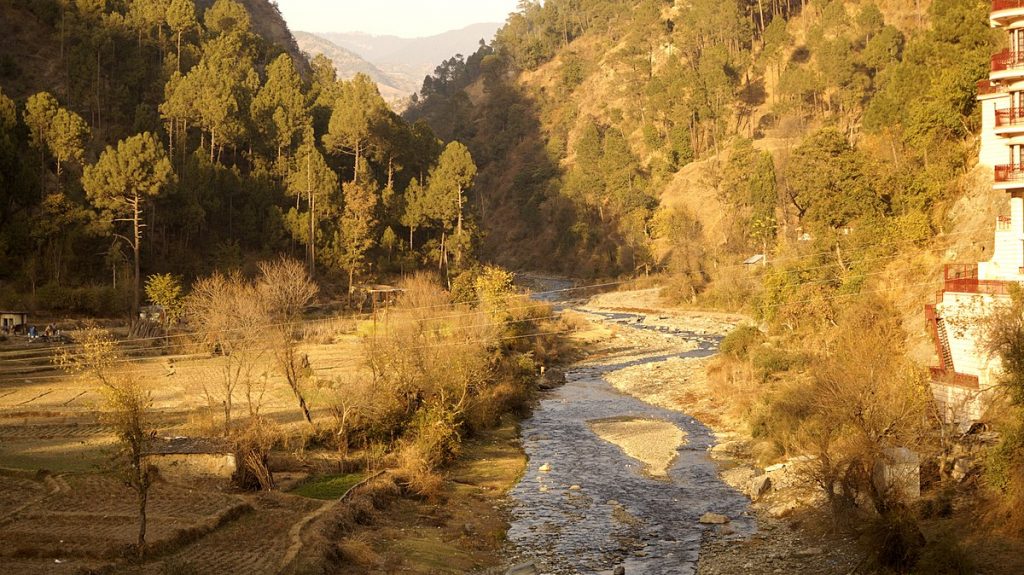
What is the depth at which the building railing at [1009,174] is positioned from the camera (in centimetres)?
3341

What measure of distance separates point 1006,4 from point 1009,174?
6.86 metres

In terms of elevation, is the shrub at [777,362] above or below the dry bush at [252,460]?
above

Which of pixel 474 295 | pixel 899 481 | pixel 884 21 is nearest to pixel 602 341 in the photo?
pixel 474 295

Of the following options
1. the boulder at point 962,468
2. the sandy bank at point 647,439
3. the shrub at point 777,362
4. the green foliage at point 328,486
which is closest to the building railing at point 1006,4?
the boulder at point 962,468

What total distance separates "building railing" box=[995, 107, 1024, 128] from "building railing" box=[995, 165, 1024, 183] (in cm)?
167

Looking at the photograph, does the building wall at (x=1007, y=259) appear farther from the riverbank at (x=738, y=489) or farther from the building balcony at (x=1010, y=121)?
the riverbank at (x=738, y=489)

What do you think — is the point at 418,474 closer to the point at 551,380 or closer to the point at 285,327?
the point at 285,327

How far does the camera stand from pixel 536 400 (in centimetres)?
5712

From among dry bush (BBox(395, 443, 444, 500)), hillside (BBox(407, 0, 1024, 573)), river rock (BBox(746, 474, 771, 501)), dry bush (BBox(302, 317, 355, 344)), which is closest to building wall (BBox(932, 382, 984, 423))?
hillside (BBox(407, 0, 1024, 573))

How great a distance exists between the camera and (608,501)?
35469 millimetres

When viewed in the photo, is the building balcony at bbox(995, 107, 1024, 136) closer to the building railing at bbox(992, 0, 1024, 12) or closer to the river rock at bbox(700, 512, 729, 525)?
the building railing at bbox(992, 0, 1024, 12)

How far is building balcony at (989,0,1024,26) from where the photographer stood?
111 ft

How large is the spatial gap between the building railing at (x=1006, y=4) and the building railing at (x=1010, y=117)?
3904 millimetres

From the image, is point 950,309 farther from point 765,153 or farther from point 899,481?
point 765,153
